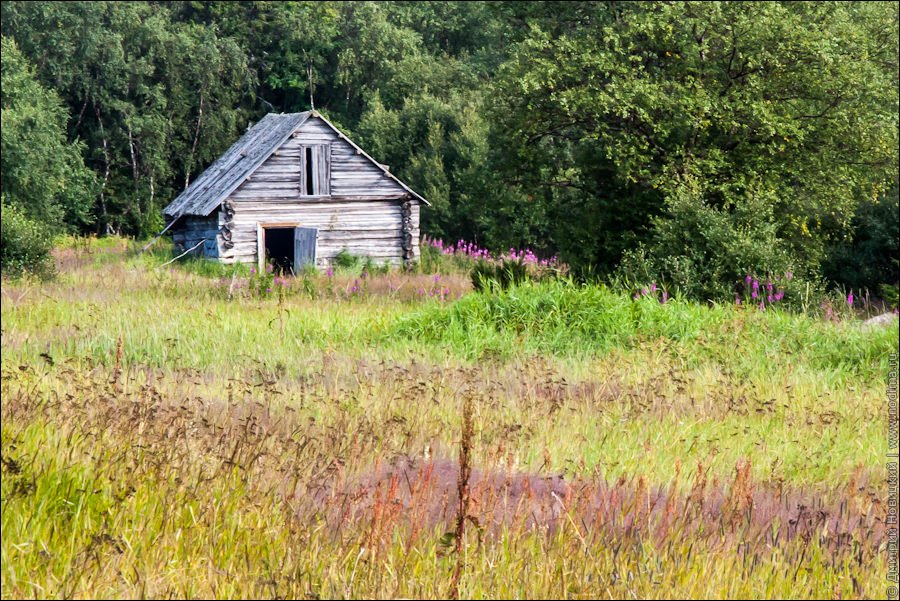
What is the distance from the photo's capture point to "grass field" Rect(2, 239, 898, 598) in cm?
372

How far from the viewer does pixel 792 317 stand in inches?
503

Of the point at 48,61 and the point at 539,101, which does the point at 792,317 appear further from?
the point at 48,61

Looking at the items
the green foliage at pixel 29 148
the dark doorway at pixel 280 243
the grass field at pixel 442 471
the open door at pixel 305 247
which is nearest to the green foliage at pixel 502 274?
the grass field at pixel 442 471

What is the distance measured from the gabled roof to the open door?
2.25m

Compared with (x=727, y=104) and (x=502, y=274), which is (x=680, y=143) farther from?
(x=502, y=274)

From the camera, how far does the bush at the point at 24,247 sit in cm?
1509

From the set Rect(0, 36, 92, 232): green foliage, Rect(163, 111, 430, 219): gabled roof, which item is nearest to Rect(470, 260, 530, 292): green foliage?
Rect(0, 36, 92, 232): green foliage

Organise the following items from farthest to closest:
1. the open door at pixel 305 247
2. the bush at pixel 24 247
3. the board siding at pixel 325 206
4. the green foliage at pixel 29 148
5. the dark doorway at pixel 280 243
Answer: the dark doorway at pixel 280 243
the board siding at pixel 325 206
the open door at pixel 305 247
the green foliage at pixel 29 148
the bush at pixel 24 247

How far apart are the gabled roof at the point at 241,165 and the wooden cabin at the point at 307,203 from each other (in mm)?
45

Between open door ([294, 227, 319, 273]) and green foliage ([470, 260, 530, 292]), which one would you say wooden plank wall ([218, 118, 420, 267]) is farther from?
green foliage ([470, 260, 530, 292])

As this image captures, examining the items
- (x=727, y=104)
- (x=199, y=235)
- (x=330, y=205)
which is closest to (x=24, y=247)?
(x=330, y=205)

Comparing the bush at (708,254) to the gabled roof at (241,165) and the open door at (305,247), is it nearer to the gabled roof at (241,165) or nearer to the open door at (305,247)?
the open door at (305,247)

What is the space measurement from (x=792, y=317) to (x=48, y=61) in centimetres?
3843

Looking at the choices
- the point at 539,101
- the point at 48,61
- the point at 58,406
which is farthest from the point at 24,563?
the point at 48,61
